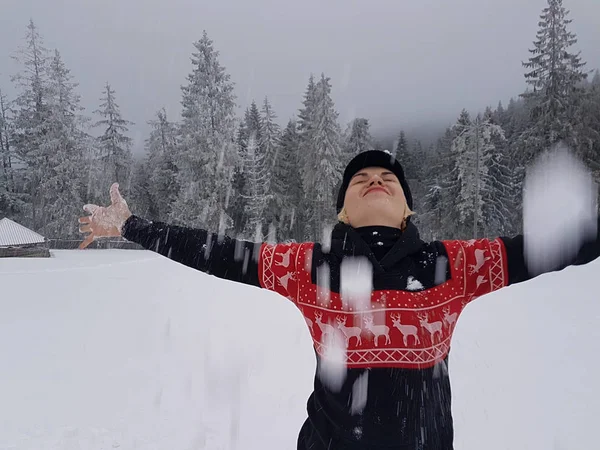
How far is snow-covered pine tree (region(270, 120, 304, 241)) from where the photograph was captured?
3688 cm

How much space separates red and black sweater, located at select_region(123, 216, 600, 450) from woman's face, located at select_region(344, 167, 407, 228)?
0.09 metres

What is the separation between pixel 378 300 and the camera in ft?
6.59

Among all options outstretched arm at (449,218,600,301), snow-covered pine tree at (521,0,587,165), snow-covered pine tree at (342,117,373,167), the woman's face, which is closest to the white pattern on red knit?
outstretched arm at (449,218,600,301)

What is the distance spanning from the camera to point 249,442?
14.4 feet

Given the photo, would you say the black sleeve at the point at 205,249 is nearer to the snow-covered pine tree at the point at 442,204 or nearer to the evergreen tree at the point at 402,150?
the snow-covered pine tree at the point at 442,204

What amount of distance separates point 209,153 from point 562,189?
27714 mm

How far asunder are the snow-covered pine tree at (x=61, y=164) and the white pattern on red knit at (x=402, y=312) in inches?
1431

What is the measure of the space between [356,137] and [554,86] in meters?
15.2

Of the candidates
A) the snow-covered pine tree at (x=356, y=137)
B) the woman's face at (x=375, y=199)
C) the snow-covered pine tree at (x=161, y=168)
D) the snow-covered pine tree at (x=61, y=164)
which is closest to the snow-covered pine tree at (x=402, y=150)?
the snow-covered pine tree at (x=356, y=137)

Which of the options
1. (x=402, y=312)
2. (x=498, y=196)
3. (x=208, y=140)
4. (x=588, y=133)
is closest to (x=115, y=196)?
(x=402, y=312)

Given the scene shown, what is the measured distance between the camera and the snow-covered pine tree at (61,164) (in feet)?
108

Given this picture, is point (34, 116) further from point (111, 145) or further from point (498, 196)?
point (498, 196)

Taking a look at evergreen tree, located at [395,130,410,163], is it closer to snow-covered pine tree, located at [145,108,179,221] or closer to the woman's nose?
snow-covered pine tree, located at [145,108,179,221]

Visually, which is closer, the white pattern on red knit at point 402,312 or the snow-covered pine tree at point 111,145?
the white pattern on red knit at point 402,312
